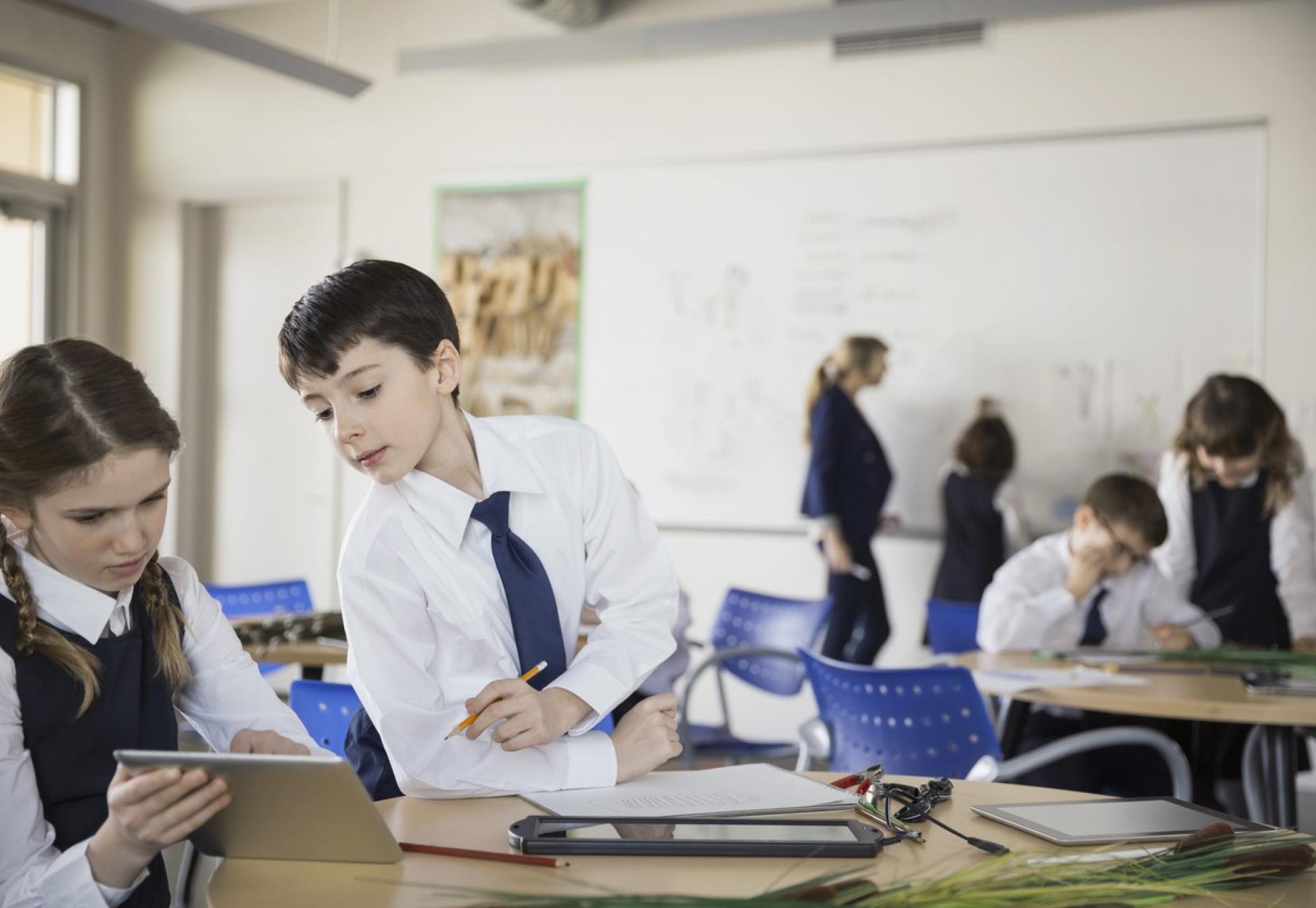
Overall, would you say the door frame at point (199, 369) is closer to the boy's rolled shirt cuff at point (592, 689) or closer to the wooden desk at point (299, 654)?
the wooden desk at point (299, 654)

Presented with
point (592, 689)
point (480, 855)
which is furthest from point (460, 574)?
point (480, 855)

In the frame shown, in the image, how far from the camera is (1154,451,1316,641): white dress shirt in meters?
3.74

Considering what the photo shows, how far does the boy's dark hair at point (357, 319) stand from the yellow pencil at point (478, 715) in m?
0.41

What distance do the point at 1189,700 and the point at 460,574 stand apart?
1.69 m

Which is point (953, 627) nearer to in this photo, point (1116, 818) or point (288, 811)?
point (1116, 818)

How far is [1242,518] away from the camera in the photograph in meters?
3.69

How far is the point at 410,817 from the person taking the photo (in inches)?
56.6

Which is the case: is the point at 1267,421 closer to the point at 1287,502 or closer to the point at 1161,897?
the point at 1287,502

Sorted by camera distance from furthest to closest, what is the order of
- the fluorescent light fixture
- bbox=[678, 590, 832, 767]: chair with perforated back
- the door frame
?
1. the door frame
2. the fluorescent light fixture
3. bbox=[678, 590, 832, 767]: chair with perforated back

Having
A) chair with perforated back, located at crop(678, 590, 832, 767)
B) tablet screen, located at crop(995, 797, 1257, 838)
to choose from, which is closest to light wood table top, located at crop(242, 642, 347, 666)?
chair with perforated back, located at crop(678, 590, 832, 767)

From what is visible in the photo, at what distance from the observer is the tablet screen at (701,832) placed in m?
1.31

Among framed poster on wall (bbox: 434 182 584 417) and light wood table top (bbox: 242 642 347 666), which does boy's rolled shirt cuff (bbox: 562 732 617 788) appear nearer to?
light wood table top (bbox: 242 642 347 666)

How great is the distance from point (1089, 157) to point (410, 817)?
14.7 feet

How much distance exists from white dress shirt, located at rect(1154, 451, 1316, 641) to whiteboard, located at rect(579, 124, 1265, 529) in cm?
131
